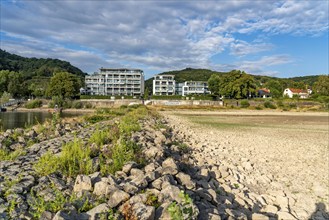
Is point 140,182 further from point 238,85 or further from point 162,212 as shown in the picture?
point 238,85

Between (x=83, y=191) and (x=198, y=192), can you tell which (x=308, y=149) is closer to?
(x=198, y=192)

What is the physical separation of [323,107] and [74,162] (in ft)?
260

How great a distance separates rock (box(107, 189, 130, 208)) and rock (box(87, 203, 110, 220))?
0.42 ft

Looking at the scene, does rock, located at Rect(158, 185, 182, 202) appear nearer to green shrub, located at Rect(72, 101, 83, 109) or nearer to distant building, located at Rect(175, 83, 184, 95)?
green shrub, located at Rect(72, 101, 83, 109)

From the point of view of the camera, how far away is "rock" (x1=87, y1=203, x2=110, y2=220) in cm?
381

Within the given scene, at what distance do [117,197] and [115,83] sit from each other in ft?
405

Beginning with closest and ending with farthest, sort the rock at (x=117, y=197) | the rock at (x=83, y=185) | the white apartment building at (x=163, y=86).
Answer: the rock at (x=117, y=197)
the rock at (x=83, y=185)
the white apartment building at (x=163, y=86)

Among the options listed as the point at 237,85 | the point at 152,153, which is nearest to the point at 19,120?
the point at 152,153

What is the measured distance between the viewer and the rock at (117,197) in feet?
13.6

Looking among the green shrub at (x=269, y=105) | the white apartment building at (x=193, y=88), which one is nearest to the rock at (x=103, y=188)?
the green shrub at (x=269, y=105)

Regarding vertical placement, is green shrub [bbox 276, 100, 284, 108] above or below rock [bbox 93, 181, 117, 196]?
below

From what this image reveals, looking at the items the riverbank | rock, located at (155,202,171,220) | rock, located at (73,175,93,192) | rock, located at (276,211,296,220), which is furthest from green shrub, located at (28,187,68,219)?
rock, located at (276,211,296,220)

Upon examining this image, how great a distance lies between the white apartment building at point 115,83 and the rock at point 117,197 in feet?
395

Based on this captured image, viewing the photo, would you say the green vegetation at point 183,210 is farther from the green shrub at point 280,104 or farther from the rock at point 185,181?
the green shrub at point 280,104
